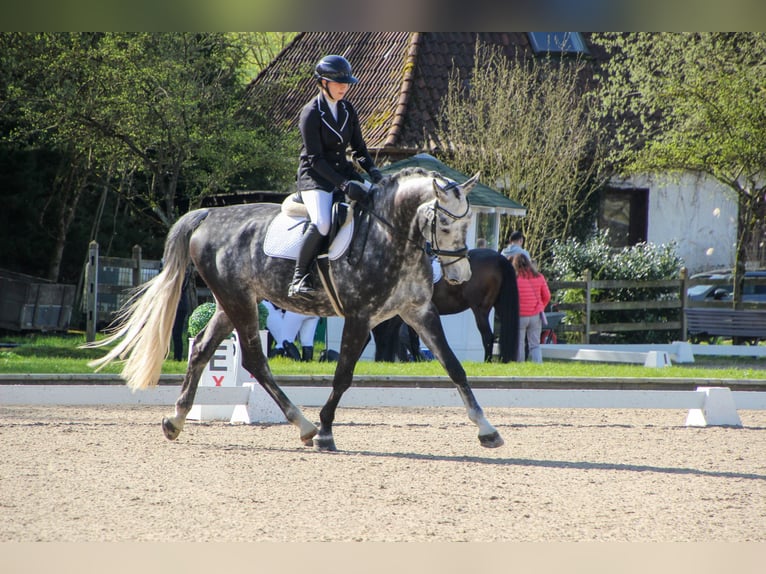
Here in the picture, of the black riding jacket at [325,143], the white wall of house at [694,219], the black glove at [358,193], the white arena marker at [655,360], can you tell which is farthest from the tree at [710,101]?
the black glove at [358,193]

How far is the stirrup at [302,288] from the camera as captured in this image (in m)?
7.26

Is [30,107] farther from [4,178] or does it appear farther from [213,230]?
[213,230]

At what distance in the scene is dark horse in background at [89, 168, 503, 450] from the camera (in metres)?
7.03

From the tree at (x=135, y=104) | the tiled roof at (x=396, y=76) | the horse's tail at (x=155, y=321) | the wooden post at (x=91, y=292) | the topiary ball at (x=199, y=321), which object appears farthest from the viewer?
the tiled roof at (x=396, y=76)

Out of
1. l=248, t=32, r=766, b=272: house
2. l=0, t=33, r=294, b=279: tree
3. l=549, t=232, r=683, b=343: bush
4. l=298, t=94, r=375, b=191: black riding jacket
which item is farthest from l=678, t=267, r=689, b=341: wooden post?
l=298, t=94, r=375, b=191: black riding jacket

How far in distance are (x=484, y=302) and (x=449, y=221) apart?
768cm

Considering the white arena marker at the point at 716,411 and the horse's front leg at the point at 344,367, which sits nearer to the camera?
the horse's front leg at the point at 344,367

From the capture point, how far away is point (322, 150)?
7270 millimetres

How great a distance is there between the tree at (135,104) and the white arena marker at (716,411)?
11.4 metres

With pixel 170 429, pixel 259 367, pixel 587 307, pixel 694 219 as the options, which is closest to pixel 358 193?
pixel 259 367

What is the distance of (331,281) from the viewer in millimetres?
7312

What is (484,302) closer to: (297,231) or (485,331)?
(485,331)

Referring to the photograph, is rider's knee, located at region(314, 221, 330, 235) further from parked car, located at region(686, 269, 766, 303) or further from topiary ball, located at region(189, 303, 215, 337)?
parked car, located at region(686, 269, 766, 303)

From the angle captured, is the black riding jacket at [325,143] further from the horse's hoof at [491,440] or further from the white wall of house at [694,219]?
the white wall of house at [694,219]
